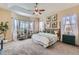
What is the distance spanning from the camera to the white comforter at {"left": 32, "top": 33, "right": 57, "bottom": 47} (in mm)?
2174

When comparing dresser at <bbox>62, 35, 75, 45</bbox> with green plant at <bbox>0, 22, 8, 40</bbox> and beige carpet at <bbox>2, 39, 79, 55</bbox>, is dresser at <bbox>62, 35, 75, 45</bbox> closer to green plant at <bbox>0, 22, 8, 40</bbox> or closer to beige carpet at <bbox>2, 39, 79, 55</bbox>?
beige carpet at <bbox>2, 39, 79, 55</bbox>

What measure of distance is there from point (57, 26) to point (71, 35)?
13.4 inches

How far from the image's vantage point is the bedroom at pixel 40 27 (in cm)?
210

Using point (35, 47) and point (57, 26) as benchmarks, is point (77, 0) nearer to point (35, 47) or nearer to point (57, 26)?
point (57, 26)

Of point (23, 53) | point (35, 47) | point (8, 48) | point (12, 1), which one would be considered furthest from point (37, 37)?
point (12, 1)

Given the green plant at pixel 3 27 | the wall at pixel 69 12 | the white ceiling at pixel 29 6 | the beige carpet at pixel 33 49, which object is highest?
the white ceiling at pixel 29 6

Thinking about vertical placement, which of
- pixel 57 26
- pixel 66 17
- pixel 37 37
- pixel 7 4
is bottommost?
pixel 37 37

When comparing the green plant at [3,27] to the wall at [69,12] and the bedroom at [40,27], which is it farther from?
the wall at [69,12]

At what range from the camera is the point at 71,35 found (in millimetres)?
2152

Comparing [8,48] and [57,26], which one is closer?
[8,48]

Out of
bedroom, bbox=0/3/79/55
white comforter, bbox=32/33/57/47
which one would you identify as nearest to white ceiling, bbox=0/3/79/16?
bedroom, bbox=0/3/79/55

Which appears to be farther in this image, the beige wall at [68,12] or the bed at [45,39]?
the bed at [45,39]

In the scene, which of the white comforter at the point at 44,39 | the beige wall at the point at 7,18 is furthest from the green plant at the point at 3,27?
the white comforter at the point at 44,39

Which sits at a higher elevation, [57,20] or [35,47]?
[57,20]
